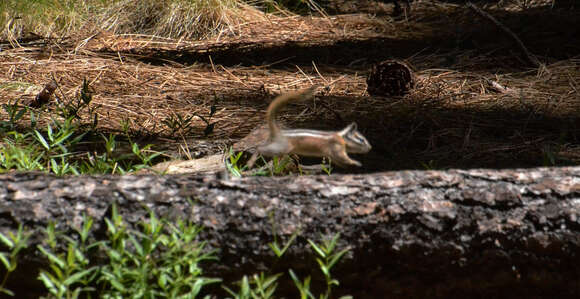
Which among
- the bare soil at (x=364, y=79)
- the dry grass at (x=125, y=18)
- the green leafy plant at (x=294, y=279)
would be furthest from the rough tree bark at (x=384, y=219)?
the dry grass at (x=125, y=18)

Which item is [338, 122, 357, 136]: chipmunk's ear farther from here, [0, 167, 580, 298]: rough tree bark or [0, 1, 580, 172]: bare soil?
[0, 167, 580, 298]: rough tree bark

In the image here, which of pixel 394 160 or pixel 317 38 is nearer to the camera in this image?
pixel 394 160

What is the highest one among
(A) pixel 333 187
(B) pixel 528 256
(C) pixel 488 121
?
(A) pixel 333 187

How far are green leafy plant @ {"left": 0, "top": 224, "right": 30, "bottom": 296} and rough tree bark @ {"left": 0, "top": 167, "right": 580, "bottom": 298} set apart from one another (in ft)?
0.29

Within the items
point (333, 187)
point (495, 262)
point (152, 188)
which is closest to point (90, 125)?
point (152, 188)

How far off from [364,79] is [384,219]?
2891 millimetres

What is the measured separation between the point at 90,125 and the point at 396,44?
306 centimetres

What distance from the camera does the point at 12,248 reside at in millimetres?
1897

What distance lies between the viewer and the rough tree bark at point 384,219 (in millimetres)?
1950

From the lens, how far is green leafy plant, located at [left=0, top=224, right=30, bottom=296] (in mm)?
1792

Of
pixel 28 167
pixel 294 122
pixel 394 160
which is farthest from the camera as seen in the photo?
pixel 294 122

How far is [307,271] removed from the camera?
200 centimetres

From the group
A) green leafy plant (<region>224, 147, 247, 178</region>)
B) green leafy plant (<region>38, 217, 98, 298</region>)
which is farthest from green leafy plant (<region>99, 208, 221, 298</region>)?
green leafy plant (<region>224, 147, 247, 178</region>)

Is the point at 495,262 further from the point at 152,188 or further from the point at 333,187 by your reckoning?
the point at 152,188
